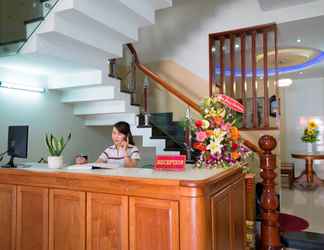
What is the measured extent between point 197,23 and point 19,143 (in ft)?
13.8

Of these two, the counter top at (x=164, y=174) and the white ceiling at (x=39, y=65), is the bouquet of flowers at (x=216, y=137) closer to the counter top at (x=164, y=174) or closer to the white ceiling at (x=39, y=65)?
the counter top at (x=164, y=174)

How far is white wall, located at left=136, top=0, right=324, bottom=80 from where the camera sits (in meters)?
4.43

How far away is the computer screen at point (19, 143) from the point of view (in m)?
2.44

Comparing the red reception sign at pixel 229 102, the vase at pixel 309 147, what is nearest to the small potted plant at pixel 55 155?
→ the red reception sign at pixel 229 102

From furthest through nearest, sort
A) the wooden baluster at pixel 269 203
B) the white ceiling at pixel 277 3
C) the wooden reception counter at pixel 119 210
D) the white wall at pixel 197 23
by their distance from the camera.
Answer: the white wall at pixel 197 23
the white ceiling at pixel 277 3
the wooden baluster at pixel 269 203
the wooden reception counter at pixel 119 210

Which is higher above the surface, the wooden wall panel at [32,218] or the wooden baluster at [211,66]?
the wooden baluster at [211,66]

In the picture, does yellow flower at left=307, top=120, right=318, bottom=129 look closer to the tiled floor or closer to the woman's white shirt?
the tiled floor

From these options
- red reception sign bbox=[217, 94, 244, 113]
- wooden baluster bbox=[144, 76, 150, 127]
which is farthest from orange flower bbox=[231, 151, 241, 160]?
wooden baluster bbox=[144, 76, 150, 127]

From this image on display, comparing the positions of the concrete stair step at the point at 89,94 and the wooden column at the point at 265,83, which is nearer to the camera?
the concrete stair step at the point at 89,94

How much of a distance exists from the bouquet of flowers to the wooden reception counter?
124 millimetres

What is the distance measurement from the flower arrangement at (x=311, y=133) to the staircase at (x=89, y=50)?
15.3 feet

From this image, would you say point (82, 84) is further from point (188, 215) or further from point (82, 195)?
point (188, 215)

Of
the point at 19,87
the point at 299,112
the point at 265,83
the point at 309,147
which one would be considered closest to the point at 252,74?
the point at 265,83

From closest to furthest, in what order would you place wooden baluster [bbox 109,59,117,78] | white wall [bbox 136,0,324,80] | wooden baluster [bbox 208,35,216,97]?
wooden baluster [bbox 109,59,117,78]
white wall [bbox 136,0,324,80]
wooden baluster [bbox 208,35,216,97]
